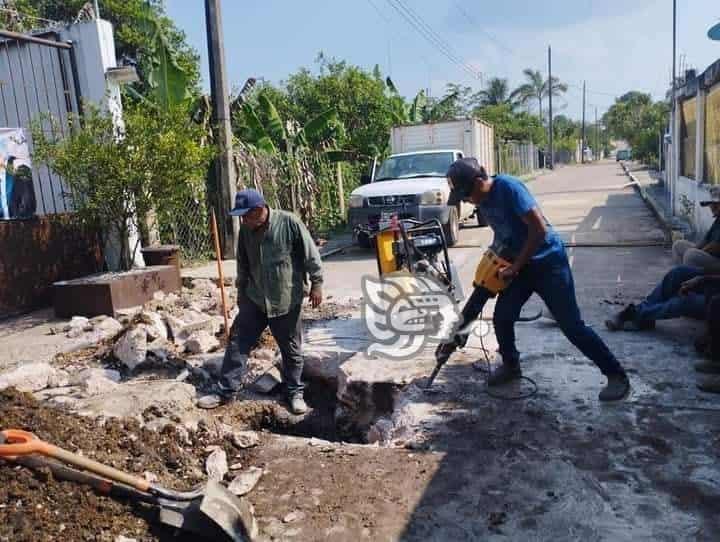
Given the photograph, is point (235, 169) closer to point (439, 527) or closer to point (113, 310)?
point (113, 310)

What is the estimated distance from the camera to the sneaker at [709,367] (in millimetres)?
4652

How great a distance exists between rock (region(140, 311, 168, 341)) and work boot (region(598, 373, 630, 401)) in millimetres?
4060

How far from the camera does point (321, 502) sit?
3518mm

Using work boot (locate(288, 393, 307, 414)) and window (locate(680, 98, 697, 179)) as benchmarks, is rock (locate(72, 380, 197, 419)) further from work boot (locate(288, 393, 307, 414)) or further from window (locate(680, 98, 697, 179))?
window (locate(680, 98, 697, 179))

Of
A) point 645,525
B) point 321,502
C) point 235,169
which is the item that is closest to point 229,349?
point 321,502

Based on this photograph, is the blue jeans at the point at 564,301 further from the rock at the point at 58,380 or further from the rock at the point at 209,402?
the rock at the point at 58,380

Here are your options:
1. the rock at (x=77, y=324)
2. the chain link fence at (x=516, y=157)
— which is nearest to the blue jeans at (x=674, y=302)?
the rock at (x=77, y=324)

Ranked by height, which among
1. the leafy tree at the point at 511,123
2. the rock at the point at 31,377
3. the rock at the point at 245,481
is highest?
the leafy tree at the point at 511,123

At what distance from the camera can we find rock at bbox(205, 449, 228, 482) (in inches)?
155

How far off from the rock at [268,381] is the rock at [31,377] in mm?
1703

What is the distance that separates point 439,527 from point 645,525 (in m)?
1.01

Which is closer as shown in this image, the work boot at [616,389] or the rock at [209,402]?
the work boot at [616,389]

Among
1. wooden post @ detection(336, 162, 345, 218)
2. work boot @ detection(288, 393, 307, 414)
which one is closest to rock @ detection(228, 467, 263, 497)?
work boot @ detection(288, 393, 307, 414)

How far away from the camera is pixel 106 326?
6785 millimetres
